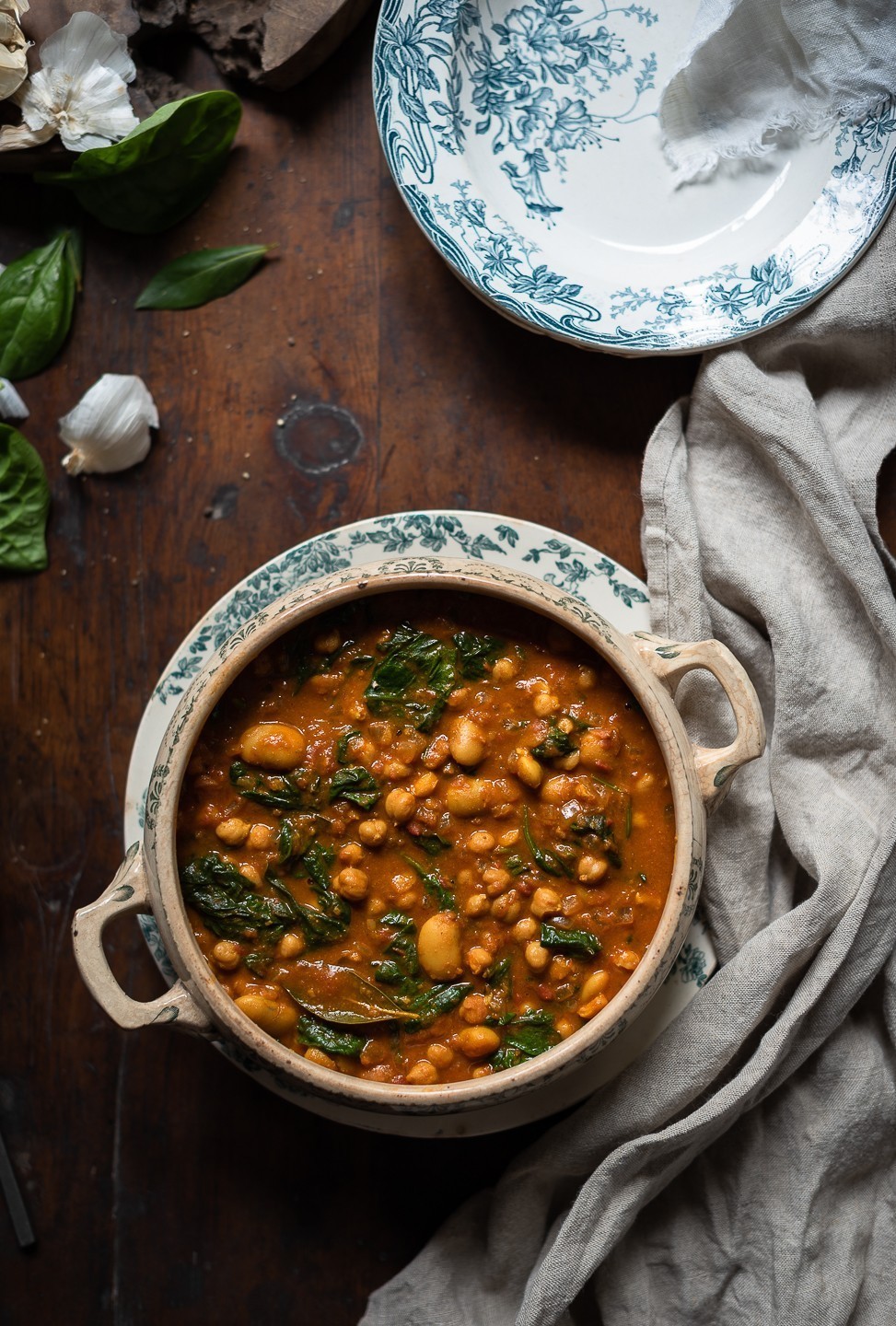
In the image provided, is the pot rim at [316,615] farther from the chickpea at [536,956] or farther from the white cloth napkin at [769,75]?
the white cloth napkin at [769,75]

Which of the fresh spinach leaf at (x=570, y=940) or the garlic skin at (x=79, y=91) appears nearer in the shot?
the fresh spinach leaf at (x=570, y=940)

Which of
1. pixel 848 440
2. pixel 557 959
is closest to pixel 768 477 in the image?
pixel 848 440

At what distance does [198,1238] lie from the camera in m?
2.51

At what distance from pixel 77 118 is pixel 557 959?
2.08 meters

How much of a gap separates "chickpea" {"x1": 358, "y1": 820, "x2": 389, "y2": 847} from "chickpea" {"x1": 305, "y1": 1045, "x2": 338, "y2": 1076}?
39 centimetres

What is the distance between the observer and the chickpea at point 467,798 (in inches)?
82.2

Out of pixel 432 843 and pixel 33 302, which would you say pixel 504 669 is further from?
pixel 33 302

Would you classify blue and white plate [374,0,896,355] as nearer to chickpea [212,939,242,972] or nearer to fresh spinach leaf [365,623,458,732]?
fresh spinach leaf [365,623,458,732]

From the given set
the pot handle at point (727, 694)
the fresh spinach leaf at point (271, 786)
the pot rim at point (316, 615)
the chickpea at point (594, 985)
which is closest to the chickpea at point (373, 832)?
the fresh spinach leaf at point (271, 786)

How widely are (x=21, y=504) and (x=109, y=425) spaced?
0.28 metres

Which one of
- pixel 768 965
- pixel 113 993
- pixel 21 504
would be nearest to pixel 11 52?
pixel 21 504

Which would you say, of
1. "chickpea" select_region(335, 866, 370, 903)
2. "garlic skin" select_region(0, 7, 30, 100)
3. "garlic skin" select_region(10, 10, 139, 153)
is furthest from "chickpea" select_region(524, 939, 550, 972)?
"garlic skin" select_region(0, 7, 30, 100)

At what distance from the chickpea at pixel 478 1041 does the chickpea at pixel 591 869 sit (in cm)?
33

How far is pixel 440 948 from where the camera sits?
205cm
